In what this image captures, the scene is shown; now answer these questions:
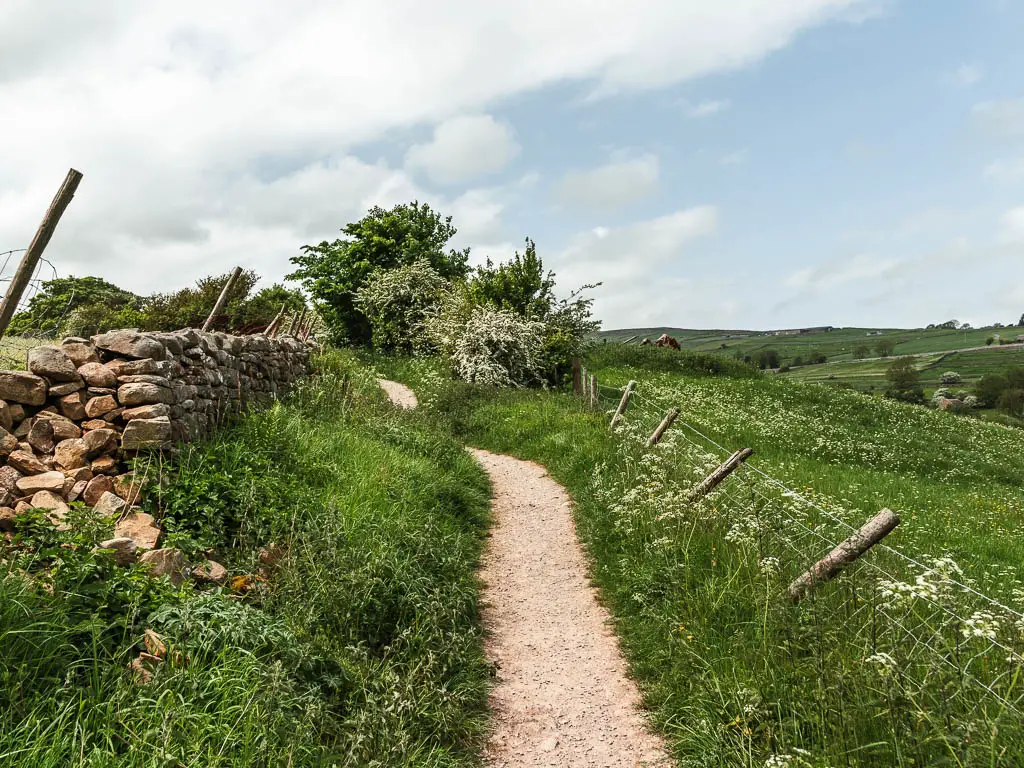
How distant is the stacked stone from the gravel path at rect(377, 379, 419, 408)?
13.4 meters

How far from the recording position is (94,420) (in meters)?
6.75

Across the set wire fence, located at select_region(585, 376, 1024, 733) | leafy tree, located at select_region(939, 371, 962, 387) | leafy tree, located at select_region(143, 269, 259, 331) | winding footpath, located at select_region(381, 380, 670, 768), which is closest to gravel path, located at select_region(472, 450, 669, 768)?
winding footpath, located at select_region(381, 380, 670, 768)

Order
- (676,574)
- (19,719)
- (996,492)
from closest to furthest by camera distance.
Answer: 1. (19,719)
2. (676,574)
3. (996,492)

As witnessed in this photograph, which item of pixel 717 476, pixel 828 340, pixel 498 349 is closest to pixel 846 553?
pixel 717 476

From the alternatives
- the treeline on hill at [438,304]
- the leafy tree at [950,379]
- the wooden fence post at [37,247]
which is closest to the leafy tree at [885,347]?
the leafy tree at [950,379]

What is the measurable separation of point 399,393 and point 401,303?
35.8 feet

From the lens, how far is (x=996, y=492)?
17906mm

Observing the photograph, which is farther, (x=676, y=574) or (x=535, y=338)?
(x=535, y=338)

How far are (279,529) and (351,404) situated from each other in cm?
753

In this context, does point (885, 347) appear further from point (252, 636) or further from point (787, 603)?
point (252, 636)

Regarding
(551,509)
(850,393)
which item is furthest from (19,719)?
(850,393)

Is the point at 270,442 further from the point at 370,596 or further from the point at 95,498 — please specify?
the point at 370,596

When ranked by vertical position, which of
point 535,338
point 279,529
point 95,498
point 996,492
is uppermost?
point 535,338

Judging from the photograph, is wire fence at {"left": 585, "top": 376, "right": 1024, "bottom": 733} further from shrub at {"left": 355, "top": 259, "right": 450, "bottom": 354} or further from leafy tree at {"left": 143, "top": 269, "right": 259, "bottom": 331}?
shrub at {"left": 355, "top": 259, "right": 450, "bottom": 354}
